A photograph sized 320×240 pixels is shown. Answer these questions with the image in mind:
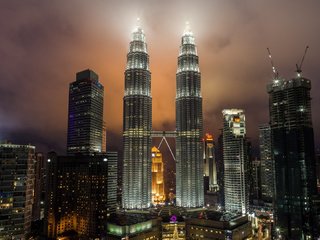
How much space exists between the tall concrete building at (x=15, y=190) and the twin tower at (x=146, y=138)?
82583 millimetres

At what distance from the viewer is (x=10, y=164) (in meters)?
103

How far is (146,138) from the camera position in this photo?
631 feet

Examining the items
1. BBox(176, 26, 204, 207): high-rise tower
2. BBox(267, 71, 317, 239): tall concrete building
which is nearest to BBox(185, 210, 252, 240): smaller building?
BBox(267, 71, 317, 239): tall concrete building

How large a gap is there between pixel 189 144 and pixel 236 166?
1335 inches

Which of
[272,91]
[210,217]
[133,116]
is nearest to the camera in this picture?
[210,217]

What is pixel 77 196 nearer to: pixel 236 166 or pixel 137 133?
pixel 137 133

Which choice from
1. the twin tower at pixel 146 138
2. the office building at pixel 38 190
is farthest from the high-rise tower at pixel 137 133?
the office building at pixel 38 190

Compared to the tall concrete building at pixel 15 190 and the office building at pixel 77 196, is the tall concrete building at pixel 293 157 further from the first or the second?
the tall concrete building at pixel 15 190

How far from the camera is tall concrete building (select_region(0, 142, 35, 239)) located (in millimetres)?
98062

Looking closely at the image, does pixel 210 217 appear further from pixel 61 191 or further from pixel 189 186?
pixel 61 191

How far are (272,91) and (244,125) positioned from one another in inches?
1672

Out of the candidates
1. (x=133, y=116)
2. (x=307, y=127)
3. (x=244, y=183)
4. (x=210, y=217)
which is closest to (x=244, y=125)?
(x=244, y=183)

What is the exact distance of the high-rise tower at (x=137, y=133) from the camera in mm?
181375

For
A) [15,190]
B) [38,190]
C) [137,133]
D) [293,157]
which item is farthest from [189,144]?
[15,190]
